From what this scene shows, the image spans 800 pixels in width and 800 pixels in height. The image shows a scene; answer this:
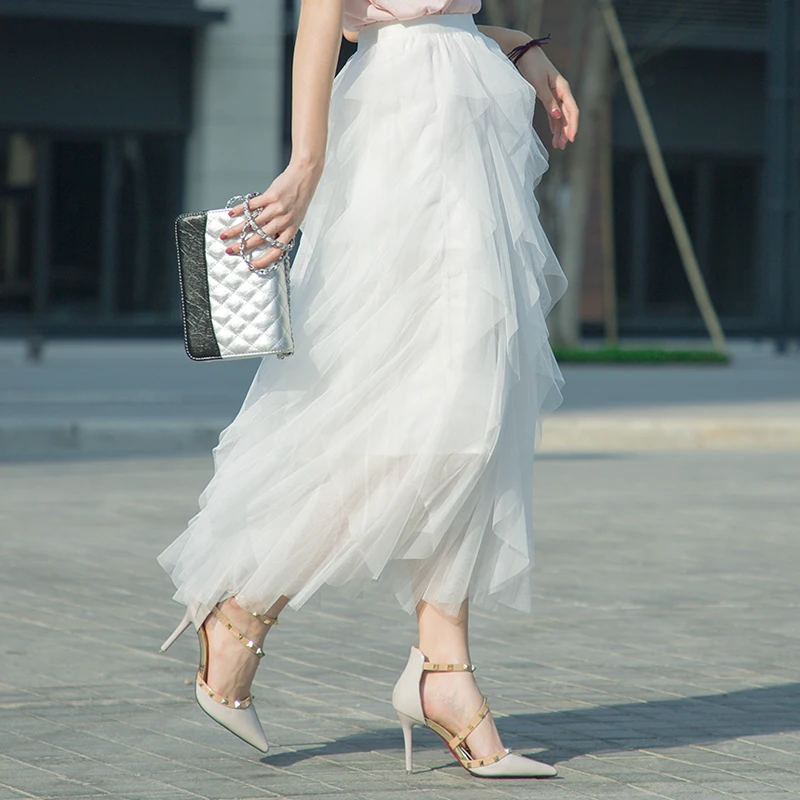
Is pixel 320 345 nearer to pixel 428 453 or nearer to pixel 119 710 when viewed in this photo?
pixel 428 453

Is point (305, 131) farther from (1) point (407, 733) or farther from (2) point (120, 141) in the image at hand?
(2) point (120, 141)

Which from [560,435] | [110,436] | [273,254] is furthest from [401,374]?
[560,435]

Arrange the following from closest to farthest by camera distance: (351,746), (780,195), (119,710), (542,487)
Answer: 1. (351,746)
2. (119,710)
3. (542,487)
4. (780,195)

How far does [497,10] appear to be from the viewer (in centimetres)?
1967

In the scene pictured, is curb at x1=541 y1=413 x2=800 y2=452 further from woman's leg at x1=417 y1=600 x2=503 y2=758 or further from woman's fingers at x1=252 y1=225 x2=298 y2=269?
woman's fingers at x1=252 y1=225 x2=298 y2=269

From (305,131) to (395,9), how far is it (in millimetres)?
334

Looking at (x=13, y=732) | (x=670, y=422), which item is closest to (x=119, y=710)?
(x=13, y=732)

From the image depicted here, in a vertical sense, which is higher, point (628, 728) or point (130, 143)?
point (130, 143)

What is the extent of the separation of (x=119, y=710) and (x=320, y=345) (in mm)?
1235

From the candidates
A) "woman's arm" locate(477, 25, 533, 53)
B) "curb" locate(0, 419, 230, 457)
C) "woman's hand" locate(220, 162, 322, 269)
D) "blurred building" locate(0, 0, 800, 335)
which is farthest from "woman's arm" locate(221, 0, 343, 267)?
"blurred building" locate(0, 0, 800, 335)

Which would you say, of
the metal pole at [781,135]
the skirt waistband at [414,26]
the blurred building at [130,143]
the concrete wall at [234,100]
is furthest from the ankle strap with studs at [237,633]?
the concrete wall at [234,100]

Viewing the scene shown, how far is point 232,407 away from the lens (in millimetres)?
13500

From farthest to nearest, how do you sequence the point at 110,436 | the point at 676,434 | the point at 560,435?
the point at 676,434
the point at 560,435
the point at 110,436

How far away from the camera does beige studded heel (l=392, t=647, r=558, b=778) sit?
3.59 m
